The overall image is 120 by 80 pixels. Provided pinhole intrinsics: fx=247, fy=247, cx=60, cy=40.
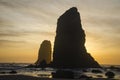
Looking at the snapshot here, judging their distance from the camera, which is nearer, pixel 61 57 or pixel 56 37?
pixel 61 57

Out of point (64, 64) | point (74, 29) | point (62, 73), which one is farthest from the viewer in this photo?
point (74, 29)

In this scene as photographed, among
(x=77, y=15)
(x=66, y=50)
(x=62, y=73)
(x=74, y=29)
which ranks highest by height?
(x=77, y=15)

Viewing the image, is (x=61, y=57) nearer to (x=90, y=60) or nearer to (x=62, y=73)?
(x=90, y=60)

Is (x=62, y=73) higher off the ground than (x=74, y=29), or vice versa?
(x=74, y=29)

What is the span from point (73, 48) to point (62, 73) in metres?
101

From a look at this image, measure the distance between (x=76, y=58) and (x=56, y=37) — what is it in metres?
21.0

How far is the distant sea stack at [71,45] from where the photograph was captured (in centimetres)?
14262

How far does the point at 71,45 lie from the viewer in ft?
486

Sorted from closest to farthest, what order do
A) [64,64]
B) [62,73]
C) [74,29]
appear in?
Result: [62,73]
[64,64]
[74,29]

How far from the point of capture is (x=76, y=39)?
149 metres

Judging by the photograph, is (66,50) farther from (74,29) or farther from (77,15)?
(77,15)

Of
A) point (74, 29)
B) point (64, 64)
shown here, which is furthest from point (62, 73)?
point (74, 29)


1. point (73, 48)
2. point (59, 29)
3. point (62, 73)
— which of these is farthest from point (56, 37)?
point (62, 73)

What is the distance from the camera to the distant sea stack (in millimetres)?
142625
